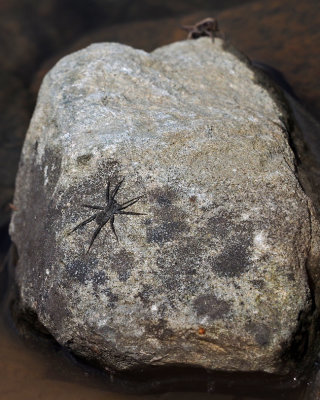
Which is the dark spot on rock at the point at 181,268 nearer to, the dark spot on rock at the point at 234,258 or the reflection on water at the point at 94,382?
the dark spot on rock at the point at 234,258

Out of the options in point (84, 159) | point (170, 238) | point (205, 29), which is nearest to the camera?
point (170, 238)

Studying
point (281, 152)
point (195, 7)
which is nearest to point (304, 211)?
point (281, 152)

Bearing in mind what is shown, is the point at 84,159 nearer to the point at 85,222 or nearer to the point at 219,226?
the point at 85,222

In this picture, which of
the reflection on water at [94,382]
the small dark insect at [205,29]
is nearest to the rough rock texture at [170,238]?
the reflection on water at [94,382]

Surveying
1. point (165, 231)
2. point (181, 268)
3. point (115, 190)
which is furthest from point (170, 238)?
point (115, 190)

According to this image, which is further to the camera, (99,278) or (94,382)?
(94,382)

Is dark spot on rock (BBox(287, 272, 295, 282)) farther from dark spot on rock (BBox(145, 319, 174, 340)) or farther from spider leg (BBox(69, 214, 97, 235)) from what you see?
spider leg (BBox(69, 214, 97, 235))
